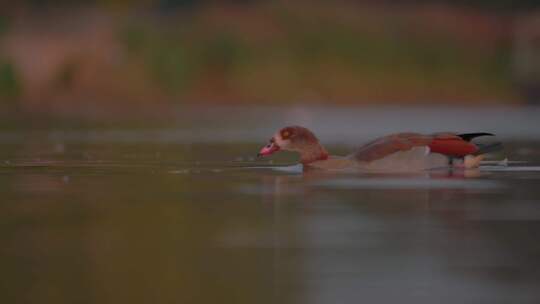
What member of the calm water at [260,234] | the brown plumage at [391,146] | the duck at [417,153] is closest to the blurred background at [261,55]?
the brown plumage at [391,146]

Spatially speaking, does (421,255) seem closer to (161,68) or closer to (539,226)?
(539,226)

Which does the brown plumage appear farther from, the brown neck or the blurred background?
the blurred background

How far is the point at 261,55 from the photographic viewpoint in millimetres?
36281

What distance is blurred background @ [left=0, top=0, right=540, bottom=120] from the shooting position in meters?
34.9

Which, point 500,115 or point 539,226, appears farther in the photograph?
point 500,115

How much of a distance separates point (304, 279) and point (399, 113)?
2344 cm

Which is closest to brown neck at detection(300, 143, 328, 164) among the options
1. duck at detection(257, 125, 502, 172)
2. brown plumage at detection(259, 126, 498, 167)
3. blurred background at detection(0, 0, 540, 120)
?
brown plumage at detection(259, 126, 498, 167)

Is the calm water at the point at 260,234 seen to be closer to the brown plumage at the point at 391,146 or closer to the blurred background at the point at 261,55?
the brown plumage at the point at 391,146

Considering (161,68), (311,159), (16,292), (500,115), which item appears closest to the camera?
(16,292)

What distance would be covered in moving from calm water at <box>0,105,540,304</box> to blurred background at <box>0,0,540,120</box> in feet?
66.1

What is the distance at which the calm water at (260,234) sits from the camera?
655 centimetres

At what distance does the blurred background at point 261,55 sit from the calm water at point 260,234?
20159 millimetres

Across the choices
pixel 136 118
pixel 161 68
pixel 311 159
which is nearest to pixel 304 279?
pixel 311 159

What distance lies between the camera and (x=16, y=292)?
6.48 metres
